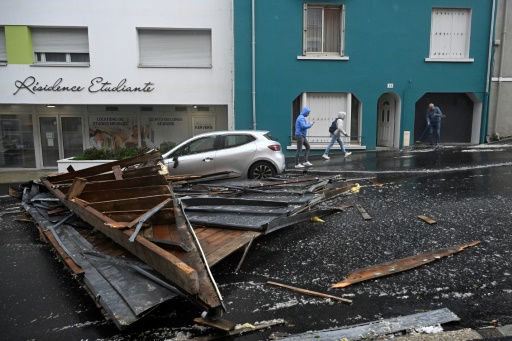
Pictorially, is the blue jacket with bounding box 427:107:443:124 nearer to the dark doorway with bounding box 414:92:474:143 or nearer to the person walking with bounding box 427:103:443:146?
the person walking with bounding box 427:103:443:146

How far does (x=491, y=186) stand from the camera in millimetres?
9023

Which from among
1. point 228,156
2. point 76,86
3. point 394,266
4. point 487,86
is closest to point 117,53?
point 76,86

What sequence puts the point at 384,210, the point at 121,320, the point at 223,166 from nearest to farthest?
the point at 121,320 → the point at 384,210 → the point at 223,166

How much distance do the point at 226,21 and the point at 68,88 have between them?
6563 mm

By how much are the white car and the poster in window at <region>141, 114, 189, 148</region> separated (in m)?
7.34

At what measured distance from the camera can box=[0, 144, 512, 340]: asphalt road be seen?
361cm

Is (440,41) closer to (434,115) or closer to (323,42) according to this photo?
(434,115)

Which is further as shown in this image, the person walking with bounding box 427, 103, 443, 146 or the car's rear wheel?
the person walking with bounding box 427, 103, 443, 146

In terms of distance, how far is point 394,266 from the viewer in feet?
15.3

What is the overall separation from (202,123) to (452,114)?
10.9m

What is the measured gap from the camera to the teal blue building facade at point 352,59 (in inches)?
615

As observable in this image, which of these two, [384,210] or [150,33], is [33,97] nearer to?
[150,33]

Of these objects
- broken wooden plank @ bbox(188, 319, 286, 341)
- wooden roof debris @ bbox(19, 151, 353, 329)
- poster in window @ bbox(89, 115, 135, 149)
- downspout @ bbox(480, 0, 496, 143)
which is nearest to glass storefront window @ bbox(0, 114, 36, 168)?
poster in window @ bbox(89, 115, 135, 149)

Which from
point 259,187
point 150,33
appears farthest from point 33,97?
point 259,187
